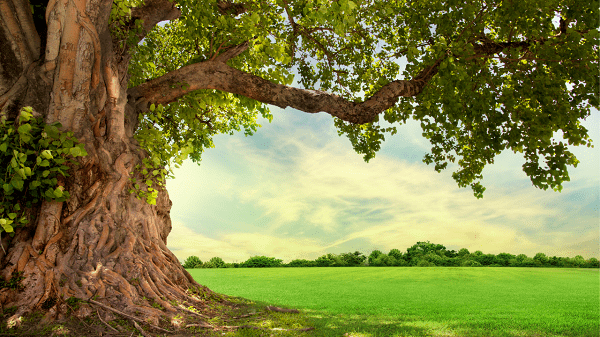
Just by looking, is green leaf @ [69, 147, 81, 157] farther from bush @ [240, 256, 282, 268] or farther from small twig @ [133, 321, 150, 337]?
bush @ [240, 256, 282, 268]

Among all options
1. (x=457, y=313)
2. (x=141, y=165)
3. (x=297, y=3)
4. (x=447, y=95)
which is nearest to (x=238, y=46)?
(x=297, y=3)

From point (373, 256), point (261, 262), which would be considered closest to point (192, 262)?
point (261, 262)

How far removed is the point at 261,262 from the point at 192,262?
316 cm

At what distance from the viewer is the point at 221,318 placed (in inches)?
221

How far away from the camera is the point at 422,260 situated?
15.2 metres

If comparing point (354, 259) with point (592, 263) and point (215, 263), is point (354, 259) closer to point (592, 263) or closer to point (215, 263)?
point (215, 263)

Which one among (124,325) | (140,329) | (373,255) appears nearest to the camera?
(140,329)

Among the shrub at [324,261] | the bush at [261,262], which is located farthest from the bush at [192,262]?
the shrub at [324,261]

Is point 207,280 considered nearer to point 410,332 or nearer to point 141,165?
point 141,165

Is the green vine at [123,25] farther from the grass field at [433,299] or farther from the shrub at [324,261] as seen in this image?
the shrub at [324,261]

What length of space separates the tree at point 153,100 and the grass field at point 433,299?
237cm

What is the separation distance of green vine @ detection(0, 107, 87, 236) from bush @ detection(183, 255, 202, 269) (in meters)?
11.2

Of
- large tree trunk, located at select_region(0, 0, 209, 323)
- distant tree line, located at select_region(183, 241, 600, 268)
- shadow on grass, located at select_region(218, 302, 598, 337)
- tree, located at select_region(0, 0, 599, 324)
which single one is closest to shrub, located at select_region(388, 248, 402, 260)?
distant tree line, located at select_region(183, 241, 600, 268)

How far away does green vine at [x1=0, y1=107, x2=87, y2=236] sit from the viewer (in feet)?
15.4
